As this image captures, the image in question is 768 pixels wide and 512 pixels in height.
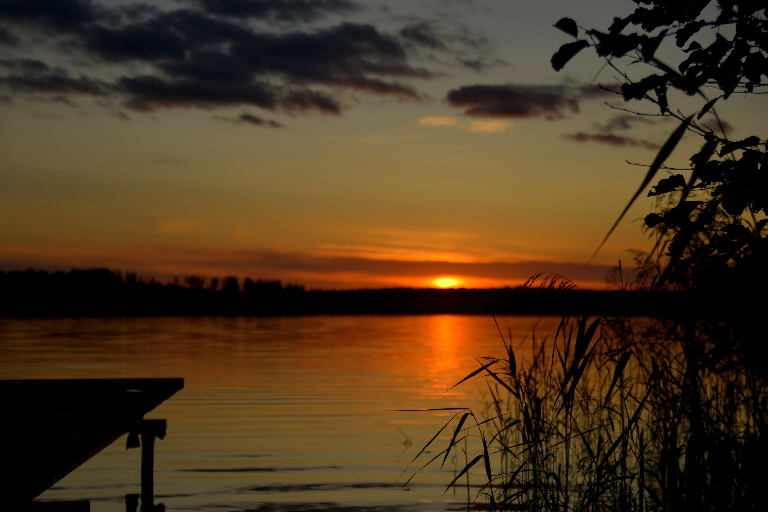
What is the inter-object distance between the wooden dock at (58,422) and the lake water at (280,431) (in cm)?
142

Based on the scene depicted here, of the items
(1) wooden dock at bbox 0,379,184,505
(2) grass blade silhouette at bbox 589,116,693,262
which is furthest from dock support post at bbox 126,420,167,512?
(2) grass blade silhouette at bbox 589,116,693,262

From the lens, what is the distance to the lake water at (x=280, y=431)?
923 cm

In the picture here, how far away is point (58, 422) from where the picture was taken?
5895 millimetres

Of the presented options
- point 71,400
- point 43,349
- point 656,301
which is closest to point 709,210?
point 656,301

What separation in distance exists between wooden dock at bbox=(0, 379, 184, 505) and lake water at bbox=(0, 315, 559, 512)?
142 centimetres

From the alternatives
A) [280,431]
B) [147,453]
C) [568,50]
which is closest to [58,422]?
[147,453]

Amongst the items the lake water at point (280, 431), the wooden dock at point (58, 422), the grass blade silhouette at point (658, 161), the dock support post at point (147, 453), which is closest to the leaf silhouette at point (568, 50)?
the grass blade silhouette at point (658, 161)

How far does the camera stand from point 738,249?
3443 millimetres

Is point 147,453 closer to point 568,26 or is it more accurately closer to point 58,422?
point 58,422

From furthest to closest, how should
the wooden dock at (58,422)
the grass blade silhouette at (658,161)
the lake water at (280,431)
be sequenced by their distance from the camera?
the lake water at (280,431) < the wooden dock at (58,422) < the grass blade silhouette at (658,161)

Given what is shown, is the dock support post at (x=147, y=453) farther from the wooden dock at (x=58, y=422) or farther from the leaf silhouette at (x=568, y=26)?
the leaf silhouette at (x=568, y=26)

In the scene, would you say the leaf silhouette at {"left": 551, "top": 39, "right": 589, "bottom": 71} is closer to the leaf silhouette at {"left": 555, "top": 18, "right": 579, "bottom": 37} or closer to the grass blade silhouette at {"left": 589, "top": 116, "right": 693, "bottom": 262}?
the leaf silhouette at {"left": 555, "top": 18, "right": 579, "bottom": 37}

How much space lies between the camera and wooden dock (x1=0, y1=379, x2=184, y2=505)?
4.04 metres

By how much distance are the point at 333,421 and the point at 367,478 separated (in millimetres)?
4245
